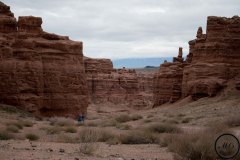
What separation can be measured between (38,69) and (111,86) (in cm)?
4701

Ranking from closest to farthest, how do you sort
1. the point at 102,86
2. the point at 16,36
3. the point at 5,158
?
the point at 5,158 < the point at 16,36 < the point at 102,86

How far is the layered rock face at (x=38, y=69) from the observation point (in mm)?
37531

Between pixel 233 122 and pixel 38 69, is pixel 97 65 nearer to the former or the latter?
pixel 38 69

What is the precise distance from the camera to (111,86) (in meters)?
85.1

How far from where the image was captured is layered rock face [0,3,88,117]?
3753 centimetres

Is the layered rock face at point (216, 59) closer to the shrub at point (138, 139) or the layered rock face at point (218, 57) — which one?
the layered rock face at point (218, 57)

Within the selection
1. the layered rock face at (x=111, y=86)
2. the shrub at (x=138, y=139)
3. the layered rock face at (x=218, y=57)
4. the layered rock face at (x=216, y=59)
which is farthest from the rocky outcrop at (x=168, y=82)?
the shrub at (x=138, y=139)

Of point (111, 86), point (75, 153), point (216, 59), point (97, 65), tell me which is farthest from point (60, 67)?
point (97, 65)

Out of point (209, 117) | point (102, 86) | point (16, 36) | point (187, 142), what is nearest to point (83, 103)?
point (16, 36)

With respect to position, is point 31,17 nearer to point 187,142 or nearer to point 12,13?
point 12,13

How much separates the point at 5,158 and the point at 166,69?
45.0m

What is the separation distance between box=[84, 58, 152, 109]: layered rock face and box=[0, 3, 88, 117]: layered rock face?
41.3 meters

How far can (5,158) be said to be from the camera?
11828 millimetres

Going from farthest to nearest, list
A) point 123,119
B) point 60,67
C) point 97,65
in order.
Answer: point 97,65
point 123,119
point 60,67
